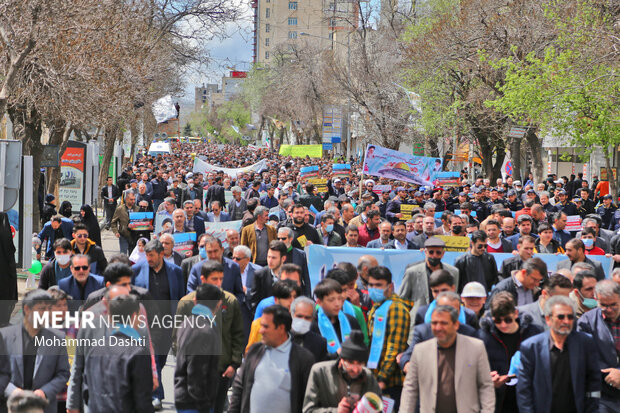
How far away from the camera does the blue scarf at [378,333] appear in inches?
257

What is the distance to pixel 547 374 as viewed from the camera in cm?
588

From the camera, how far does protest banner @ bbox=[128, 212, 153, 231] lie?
15008mm

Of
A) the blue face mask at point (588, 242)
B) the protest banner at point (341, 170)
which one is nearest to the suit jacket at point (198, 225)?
the blue face mask at point (588, 242)

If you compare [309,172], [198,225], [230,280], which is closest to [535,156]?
[309,172]

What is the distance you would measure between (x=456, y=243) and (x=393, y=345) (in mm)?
5603

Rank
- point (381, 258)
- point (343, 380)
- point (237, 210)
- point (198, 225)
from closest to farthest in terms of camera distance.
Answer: point (343, 380) < point (381, 258) < point (198, 225) < point (237, 210)

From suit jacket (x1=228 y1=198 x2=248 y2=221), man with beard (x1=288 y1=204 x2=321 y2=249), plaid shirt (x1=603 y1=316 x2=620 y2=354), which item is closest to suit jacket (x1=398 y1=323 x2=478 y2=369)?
plaid shirt (x1=603 y1=316 x2=620 y2=354)

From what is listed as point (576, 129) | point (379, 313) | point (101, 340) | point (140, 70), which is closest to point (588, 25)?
point (576, 129)

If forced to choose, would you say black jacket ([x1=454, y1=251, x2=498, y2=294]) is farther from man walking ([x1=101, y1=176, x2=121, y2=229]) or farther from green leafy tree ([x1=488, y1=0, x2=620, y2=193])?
man walking ([x1=101, y1=176, x2=121, y2=229])

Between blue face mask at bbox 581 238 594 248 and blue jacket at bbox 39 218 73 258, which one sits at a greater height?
blue face mask at bbox 581 238 594 248

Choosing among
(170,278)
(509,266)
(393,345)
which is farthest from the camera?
(509,266)

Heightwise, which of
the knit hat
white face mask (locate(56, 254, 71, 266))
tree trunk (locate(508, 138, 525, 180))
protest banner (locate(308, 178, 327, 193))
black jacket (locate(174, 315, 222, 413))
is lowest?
black jacket (locate(174, 315, 222, 413))

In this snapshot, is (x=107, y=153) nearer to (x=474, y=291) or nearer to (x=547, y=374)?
(x=474, y=291)

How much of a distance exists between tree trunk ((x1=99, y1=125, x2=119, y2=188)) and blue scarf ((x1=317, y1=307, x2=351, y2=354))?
26.8m
